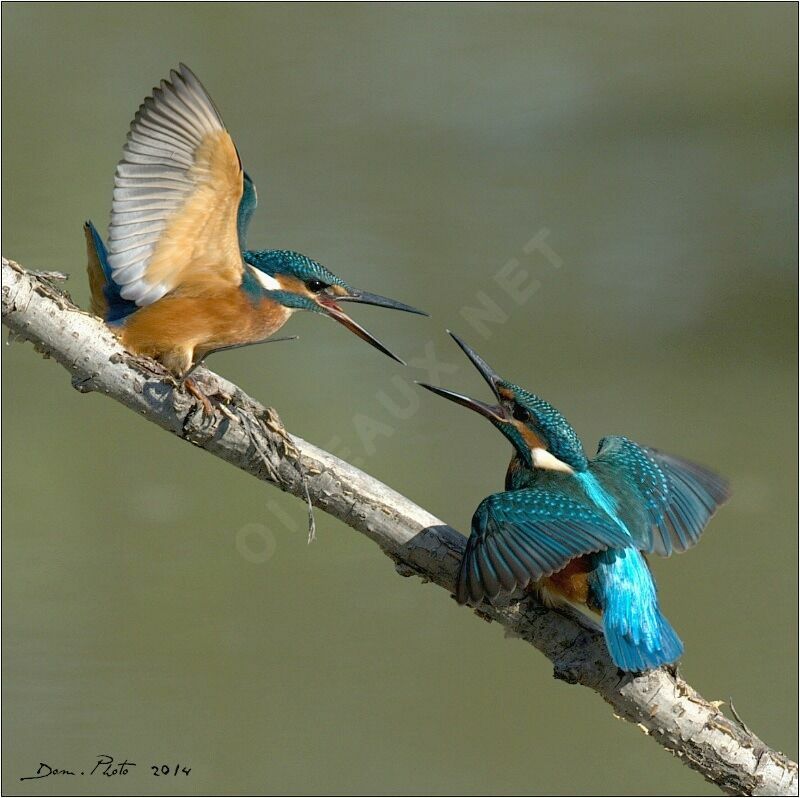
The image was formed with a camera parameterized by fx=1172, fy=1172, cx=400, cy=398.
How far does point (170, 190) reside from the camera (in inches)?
66.9

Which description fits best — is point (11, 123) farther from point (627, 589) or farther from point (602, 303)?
point (627, 589)

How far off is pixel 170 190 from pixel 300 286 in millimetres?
297

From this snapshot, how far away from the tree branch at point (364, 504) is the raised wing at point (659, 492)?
0.72ft

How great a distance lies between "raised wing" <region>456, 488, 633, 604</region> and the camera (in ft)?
4.97

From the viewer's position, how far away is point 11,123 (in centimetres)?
420

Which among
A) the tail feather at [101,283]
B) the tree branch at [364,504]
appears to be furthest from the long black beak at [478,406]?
the tail feather at [101,283]

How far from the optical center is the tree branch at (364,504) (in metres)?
1.56

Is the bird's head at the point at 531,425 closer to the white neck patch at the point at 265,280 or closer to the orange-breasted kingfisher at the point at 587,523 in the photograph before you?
the orange-breasted kingfisher at the point at 587,523

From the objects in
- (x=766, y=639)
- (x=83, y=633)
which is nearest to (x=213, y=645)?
(x=83, y=633)

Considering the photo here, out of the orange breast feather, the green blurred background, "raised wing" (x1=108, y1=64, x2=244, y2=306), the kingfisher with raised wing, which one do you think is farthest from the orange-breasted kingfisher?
the green blurred background

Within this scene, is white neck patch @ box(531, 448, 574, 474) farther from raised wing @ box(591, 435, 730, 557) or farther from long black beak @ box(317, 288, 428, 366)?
long black beak @ box(317, 288, 428, 366)

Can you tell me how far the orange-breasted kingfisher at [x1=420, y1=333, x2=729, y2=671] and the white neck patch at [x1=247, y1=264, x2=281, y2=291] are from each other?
336mm

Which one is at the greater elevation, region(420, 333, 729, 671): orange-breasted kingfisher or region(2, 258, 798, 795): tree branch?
region(420, 333, 729, 671): orange-breasted kingfisher

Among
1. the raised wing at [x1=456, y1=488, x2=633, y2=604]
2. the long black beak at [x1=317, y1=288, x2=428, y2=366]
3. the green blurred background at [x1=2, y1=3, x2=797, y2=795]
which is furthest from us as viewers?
the green blurred background at [x1=2, y1=3, x2=797, y2=795]
